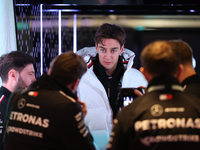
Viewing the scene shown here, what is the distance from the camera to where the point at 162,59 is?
978 mm

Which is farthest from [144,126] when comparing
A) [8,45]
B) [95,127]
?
[8,45]

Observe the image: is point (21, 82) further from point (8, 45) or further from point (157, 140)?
point (157, 140)

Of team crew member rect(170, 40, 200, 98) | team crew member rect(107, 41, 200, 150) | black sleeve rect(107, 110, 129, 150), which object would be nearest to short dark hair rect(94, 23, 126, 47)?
team crew member rect(170, 40, 200, 98)

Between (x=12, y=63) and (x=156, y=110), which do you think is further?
(x=12, y=63)

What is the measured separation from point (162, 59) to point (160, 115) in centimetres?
22

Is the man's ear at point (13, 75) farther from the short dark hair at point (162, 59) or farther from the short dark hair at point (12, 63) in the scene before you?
the short dark hair at point (162, 59)

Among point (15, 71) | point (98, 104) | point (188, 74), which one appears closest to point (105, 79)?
point (98, 104)

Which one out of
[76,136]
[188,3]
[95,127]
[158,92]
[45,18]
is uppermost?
[188,3]

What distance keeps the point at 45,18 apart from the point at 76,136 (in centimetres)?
145

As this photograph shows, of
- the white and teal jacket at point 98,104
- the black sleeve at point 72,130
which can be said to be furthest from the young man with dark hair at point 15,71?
the black sleeve at point 72,130

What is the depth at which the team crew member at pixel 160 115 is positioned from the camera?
914mm

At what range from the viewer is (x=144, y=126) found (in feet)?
3.02

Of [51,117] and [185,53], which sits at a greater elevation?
[185,53]

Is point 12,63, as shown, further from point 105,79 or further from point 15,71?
point 105,79
